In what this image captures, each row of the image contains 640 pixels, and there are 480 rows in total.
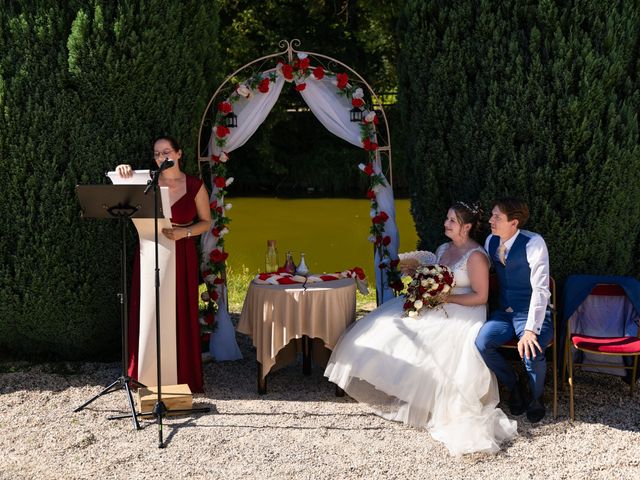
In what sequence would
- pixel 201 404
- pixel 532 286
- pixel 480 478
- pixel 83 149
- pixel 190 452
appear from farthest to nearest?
pixel 83 149, pixel 201 404, pixel 532 286, pixel 190 452, pixel 480 478

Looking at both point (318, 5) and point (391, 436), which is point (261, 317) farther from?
point (318, 5)

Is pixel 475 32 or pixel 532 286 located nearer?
pixel 532 286

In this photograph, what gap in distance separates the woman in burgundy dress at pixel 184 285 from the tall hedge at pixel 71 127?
438mm

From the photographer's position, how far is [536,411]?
5395 millimetres

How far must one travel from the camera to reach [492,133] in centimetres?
629

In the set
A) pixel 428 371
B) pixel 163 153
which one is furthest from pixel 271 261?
pixel 428 371

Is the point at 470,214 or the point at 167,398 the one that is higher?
the point at 470,214

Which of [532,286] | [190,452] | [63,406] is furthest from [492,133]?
[63,406]

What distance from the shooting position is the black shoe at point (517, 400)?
18.3 feet

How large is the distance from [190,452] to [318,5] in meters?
16.2

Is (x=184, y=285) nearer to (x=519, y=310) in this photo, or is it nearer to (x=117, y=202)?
(x=117, y=202)

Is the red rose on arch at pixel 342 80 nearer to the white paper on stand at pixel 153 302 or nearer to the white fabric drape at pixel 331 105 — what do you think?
the white fabric drape at pixel 331 105

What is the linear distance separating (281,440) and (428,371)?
3.59ft
